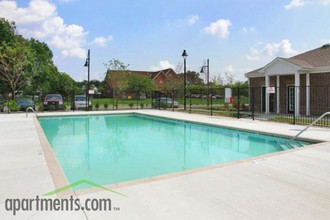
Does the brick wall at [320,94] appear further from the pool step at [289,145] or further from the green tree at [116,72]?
the green tree at [116,72]

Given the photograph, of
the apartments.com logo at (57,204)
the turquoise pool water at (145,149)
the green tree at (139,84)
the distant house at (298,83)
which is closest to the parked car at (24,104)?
the turquoise pool water at (145,149)

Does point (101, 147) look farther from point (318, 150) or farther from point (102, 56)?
point (102, 56)

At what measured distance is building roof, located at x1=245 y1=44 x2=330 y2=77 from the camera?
54.4ft

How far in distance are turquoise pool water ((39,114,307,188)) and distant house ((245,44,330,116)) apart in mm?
5401

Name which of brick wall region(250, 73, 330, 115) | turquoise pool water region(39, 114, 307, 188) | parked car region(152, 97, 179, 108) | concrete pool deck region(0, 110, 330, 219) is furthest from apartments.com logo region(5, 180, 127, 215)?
parked car region(152, 97, 179, 108)

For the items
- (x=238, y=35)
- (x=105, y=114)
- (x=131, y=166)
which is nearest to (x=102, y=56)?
→ (x=105, y=114)

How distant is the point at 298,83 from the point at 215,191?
14.8 m

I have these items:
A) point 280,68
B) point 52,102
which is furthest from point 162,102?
point 280,68

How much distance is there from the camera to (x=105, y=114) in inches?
816

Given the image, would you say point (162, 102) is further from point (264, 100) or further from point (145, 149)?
point (145, 149)

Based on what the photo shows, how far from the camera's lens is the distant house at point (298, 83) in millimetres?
16281

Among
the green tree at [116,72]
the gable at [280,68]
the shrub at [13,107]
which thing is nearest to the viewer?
the gable at [280,68]

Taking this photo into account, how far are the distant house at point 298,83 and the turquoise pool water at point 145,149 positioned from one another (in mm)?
5401

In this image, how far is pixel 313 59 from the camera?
710 inches
